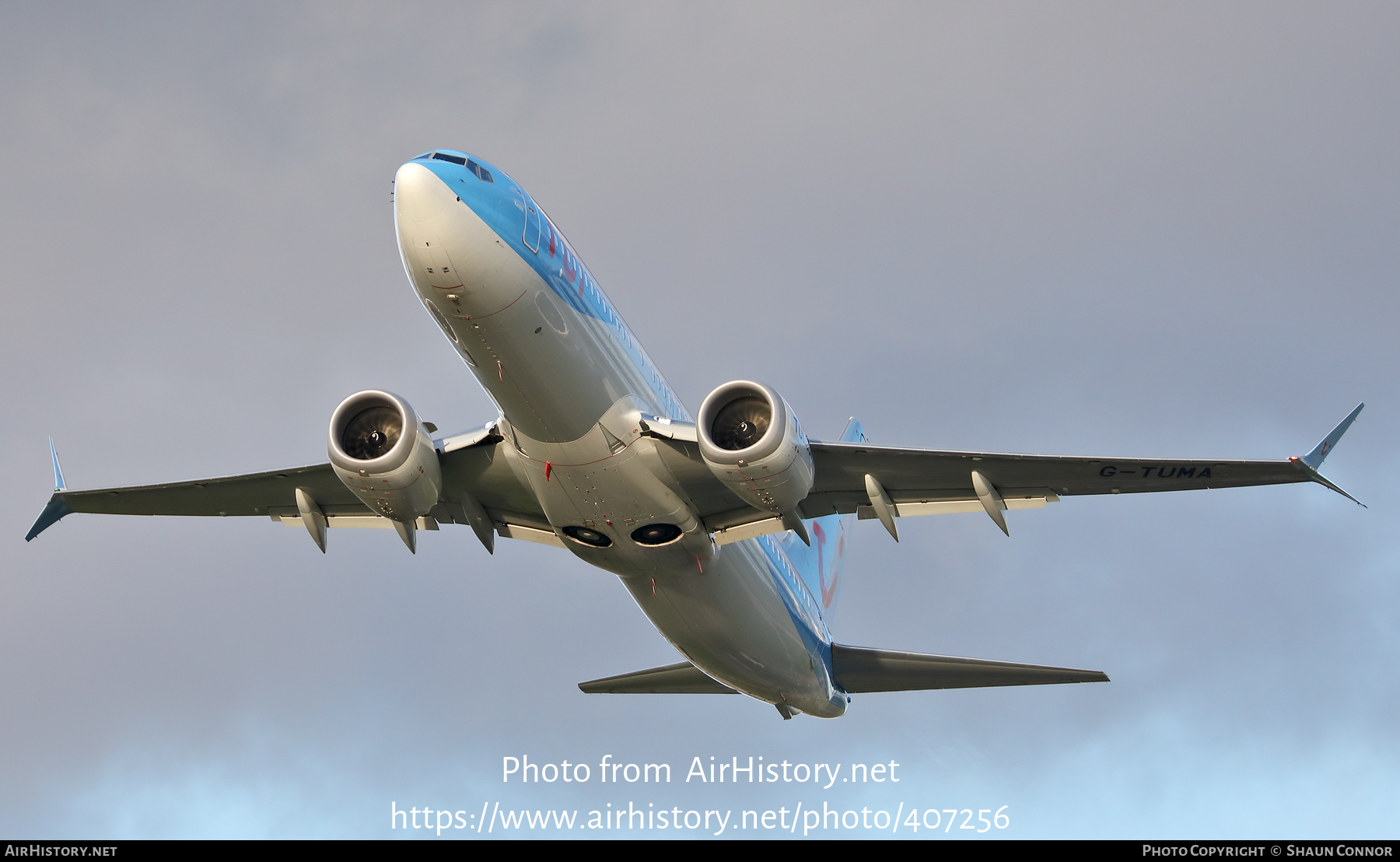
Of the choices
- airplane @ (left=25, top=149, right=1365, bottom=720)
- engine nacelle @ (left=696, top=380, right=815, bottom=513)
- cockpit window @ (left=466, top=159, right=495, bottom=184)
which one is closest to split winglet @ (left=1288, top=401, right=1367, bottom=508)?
airplane @ (left=25, top=149, right=1365, bottom=720)

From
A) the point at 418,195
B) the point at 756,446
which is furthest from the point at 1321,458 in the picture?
the point at 418,195

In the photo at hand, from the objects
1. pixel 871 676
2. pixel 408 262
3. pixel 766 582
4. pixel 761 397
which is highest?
pixel 408 262

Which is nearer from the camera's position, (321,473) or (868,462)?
(868,462)

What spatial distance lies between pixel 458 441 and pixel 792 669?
10.1m

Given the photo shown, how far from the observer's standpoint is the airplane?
1944 centimetres

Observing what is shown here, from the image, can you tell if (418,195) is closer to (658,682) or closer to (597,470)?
(597,470)

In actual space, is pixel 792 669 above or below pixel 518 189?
below

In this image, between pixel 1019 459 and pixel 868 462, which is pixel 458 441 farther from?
pixel 1019 459

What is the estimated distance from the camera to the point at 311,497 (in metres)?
25.3

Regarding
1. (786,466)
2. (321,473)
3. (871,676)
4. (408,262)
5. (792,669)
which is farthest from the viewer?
(871,676)

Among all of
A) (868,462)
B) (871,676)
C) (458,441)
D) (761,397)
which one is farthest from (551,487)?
(871,676)

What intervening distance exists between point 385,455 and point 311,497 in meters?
4.58

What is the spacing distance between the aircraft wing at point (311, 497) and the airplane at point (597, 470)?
0.16ft

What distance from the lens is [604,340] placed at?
21438 millimetres
